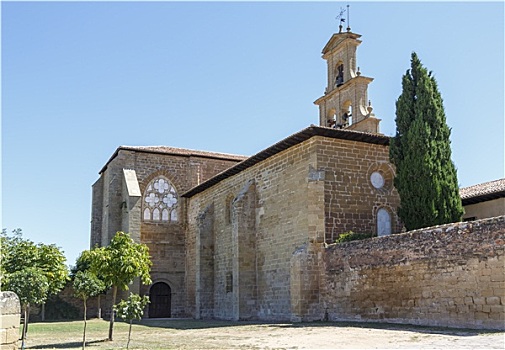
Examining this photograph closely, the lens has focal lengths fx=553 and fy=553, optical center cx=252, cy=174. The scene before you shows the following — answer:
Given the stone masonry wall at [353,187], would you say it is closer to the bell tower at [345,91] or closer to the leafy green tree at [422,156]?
the leafy green tree at [422,156]

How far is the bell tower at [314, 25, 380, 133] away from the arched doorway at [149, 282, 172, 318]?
11.7 meters

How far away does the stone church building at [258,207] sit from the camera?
1775cm

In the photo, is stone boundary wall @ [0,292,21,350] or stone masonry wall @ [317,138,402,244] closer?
stone boundary wall @ [0,292,21,350]

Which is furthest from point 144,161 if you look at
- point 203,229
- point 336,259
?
point 336,259

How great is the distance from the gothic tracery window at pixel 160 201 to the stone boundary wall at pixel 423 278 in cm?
1362

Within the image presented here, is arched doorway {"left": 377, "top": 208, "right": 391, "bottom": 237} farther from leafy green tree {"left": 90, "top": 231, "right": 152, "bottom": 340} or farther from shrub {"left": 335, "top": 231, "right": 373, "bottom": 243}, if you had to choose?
leafy green tree {"left": 90, "top": 231, "right": 152, "bottom": 340}

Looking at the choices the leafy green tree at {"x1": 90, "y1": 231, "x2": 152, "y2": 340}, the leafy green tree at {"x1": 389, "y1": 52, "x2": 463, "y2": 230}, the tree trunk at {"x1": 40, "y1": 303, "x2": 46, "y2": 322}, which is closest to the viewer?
the leafy green tree at {"x1": 90, "y1": 231, "x2": 152, "y2": 340}

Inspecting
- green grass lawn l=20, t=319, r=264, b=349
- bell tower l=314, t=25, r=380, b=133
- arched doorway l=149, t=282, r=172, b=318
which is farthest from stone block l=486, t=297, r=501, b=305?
arched doorway l=149, t=282, r=172, b=318

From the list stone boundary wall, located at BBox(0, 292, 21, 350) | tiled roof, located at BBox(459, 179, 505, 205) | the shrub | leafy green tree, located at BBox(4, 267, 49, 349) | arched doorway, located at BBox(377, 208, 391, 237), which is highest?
A: tiled roof, located at BBox(459, 179, 505, 205)

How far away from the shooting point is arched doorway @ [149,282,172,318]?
90.8ft

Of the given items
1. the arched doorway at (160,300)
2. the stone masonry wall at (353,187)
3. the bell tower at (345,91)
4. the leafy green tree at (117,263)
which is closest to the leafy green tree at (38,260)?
the leafy green tree at (117,263)

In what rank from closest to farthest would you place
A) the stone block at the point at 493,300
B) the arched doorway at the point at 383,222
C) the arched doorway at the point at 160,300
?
the stone block at the point at 493,300, the arched doorway at the point at 383,222, the arched doorway at the point at 160,300

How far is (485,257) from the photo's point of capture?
11.5m

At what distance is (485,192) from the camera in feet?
61.6
